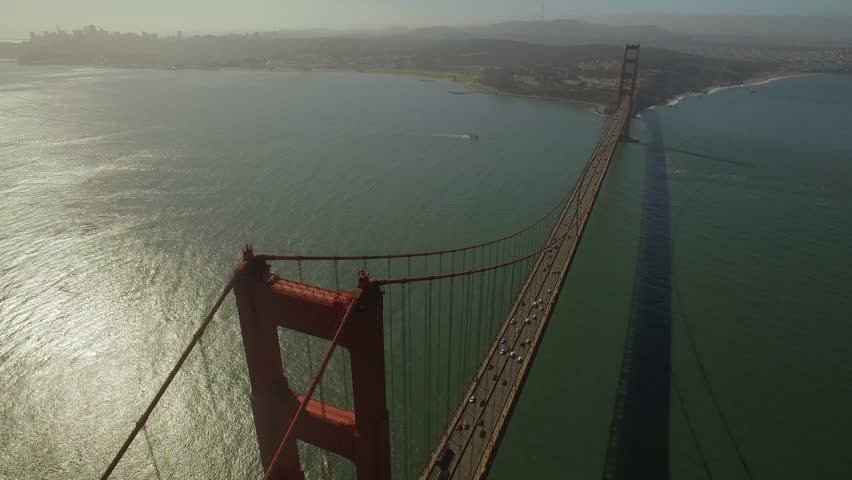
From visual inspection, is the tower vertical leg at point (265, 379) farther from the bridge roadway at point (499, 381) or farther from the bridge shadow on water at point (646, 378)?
the bridge shadow on water at point (646, 378)

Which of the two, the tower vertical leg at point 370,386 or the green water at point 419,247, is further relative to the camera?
the green water at point 419,247

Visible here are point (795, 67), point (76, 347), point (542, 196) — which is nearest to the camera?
point (76, 347)

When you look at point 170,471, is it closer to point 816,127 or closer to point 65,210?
point 65,210

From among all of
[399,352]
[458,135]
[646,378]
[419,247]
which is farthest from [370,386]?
[458,135]

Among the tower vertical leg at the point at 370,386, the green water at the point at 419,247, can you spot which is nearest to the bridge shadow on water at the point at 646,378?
the green water at the point at 419,247

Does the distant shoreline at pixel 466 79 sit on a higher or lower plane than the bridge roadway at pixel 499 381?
higher

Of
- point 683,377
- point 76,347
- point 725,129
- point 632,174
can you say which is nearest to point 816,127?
point 725,129
